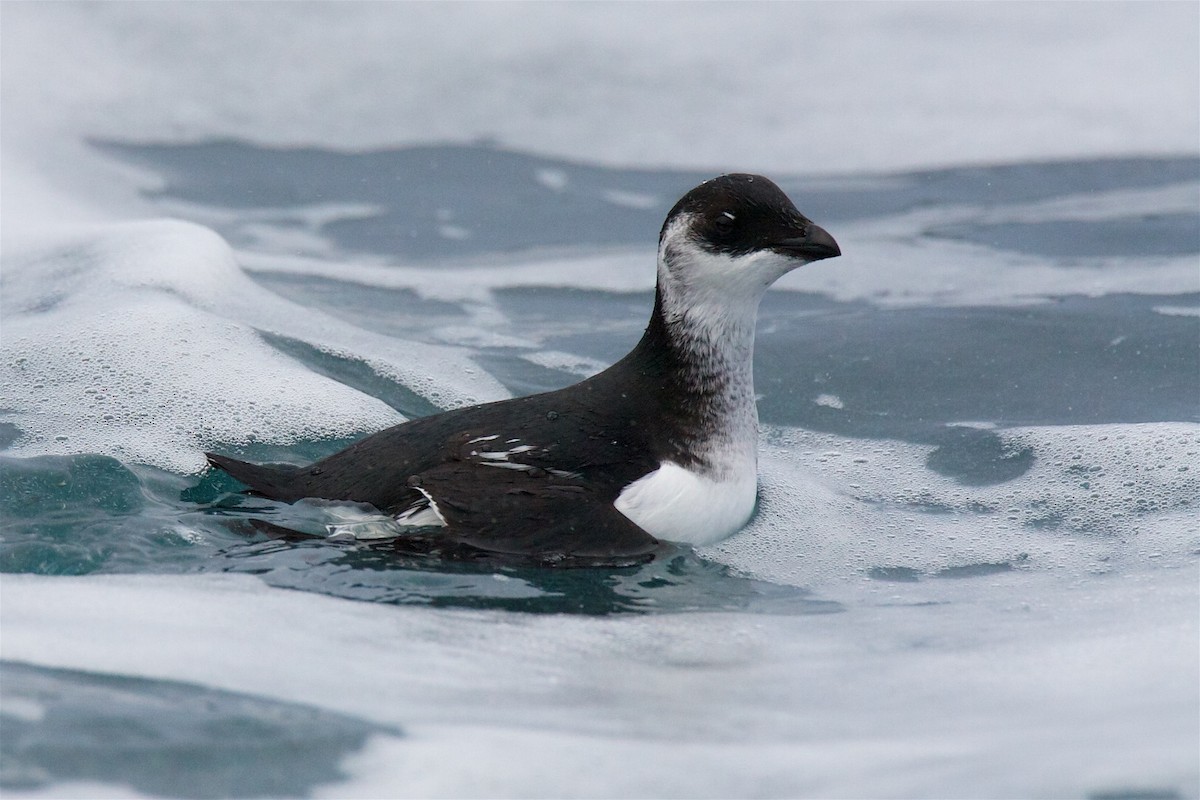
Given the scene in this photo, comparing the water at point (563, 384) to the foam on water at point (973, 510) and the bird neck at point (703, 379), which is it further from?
the bird neck at point (703, 379)

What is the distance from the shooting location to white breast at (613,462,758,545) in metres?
4.11

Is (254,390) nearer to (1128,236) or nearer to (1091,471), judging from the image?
(1091,471)

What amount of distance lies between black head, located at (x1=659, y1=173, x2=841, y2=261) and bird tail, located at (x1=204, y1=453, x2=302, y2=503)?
1.40 metres

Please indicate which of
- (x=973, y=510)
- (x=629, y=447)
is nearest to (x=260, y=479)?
(x=629, y=447)

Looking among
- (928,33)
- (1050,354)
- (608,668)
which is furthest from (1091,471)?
(928,33)

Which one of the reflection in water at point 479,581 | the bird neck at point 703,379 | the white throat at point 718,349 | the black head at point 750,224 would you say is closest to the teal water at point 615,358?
the reflection in water at point 479,581

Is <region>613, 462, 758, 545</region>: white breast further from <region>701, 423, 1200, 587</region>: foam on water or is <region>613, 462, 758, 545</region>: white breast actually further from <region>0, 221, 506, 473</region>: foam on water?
<region>0, 221, 506, 473</region>: foam on water

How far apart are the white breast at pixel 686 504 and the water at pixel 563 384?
0.09 m

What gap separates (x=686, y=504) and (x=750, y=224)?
Answer: 2.79 feet

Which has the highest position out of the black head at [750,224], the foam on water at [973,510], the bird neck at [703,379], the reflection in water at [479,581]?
the black head at [750,224]

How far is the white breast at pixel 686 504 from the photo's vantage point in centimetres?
411

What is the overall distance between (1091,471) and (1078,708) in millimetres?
2172

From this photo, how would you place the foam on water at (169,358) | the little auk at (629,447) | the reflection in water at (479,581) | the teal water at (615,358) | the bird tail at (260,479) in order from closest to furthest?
1. the teal water at (615,358)
2. the reflection in water at (479,581)
3. the little auk at (629,447)
4. the bird tail at (260,479)
5. the foam on water at (169,358)

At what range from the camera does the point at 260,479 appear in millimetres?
4266
